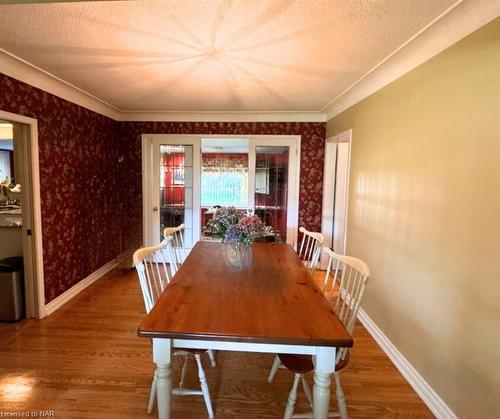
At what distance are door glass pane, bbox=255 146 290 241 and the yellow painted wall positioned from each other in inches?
77.9

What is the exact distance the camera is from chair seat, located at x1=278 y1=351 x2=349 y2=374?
1570 millimetres

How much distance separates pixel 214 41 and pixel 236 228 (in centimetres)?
132

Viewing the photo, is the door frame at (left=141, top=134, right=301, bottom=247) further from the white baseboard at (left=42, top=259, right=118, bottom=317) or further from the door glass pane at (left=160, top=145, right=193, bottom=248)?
the white baseboard at (left=42, top=259, right=118, bottom=317)

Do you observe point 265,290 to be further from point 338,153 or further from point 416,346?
point 338,153

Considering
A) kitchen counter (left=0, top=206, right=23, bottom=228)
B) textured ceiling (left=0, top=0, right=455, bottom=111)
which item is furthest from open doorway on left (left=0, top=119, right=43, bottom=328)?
textured ceiling (left=0, top=0, right=455, bottom=111)

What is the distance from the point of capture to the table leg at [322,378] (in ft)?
4.29

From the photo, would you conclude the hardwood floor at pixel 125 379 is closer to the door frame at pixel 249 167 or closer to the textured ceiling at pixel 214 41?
Answer: the door frame at pixel 249 167

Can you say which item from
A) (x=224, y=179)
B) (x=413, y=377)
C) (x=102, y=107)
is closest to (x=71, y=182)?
(x=102, y=107)

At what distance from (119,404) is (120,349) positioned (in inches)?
24.7

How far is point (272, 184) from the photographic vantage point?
15.6 feet

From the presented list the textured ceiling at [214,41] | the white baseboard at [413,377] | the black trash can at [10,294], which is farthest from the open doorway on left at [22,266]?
the white baseboard at [413,377]

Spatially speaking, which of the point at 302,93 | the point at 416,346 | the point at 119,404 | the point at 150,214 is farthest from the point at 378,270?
the point at 150,214

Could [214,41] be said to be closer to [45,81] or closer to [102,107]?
[45,81]

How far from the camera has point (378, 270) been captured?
277 centimetres
